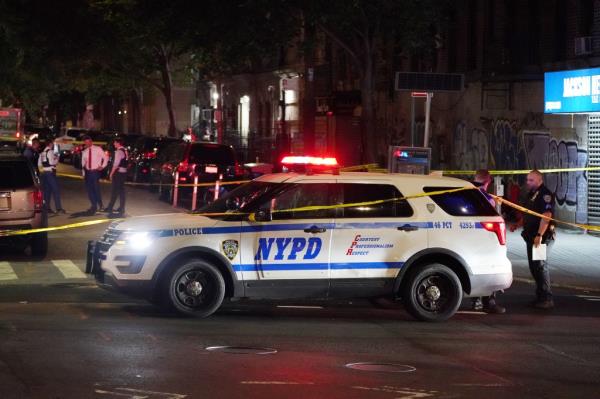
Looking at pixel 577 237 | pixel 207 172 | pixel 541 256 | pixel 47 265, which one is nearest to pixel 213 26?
pixel 207 172

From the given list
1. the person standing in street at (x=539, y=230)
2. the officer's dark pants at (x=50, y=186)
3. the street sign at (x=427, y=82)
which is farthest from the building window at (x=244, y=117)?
the person standing in street at (x=539, y=230)

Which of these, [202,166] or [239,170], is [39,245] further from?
[239,170]

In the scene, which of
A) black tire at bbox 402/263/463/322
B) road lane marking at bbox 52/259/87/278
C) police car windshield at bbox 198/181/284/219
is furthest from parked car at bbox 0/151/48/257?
black tire at bbox 402/263/463/322

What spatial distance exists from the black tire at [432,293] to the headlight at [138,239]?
294cm

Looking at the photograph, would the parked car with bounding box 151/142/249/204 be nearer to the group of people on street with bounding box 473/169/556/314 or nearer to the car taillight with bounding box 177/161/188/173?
the car taillight with bounding box 177/161/188/173

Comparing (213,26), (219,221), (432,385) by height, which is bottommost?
(432,385)

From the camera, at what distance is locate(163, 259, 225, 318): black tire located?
12.1 metres

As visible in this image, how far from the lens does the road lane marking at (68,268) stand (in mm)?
16156

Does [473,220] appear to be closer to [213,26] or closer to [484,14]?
[484,14]

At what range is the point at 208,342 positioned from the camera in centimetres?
1077

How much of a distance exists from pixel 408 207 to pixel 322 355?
109 inches

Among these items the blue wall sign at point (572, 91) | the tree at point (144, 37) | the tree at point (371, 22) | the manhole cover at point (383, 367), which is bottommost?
the manhole cover at point (383, 367)

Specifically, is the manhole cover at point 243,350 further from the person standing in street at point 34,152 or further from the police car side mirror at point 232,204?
the person standing in street at point 34,152

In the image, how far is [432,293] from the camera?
1256 cm
